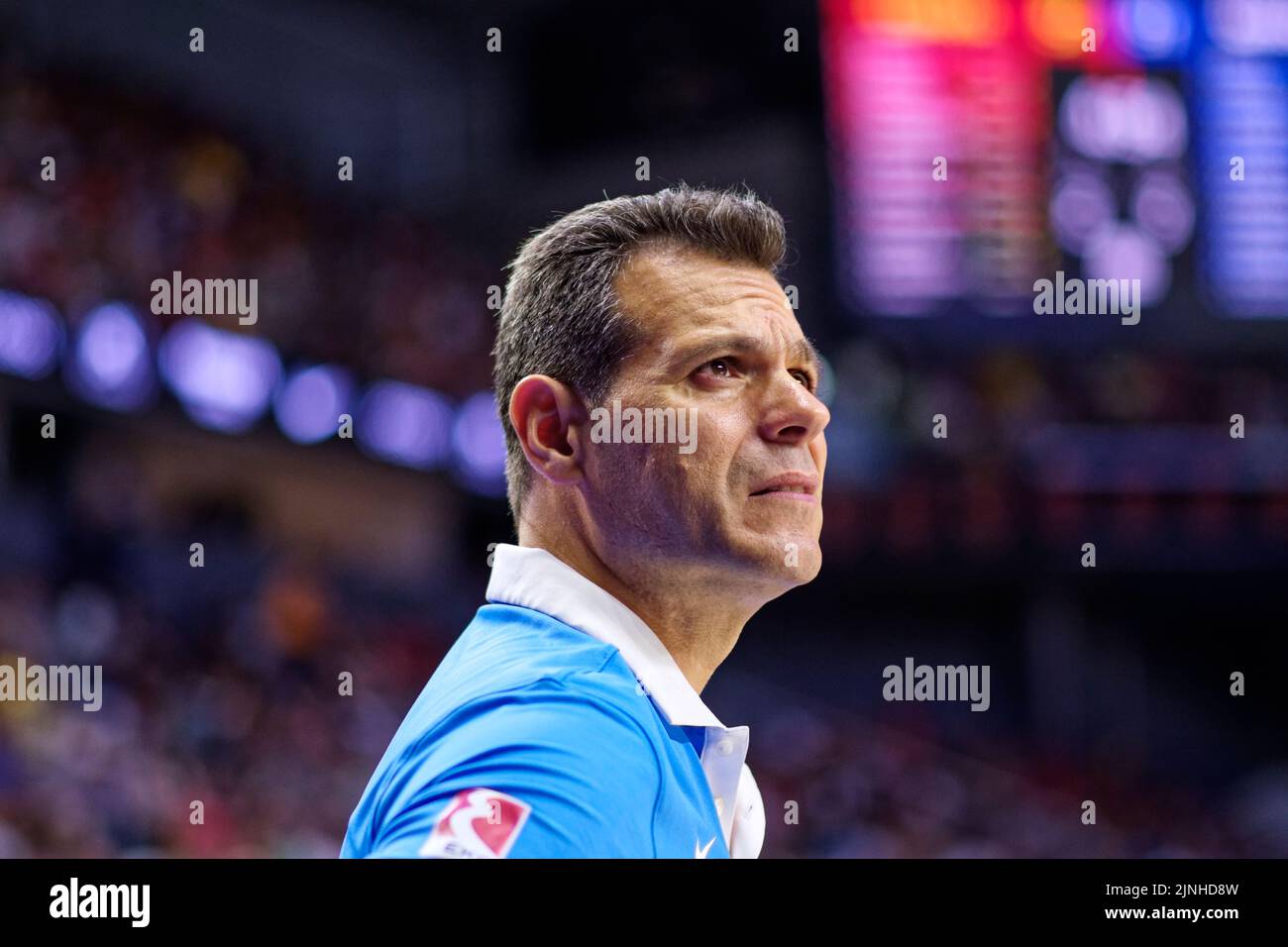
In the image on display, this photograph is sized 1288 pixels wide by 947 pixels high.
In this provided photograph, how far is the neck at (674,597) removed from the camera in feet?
5.49

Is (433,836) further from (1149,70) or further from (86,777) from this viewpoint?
(1149,70)

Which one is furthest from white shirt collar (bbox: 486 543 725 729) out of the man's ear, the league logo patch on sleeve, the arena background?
the arena background

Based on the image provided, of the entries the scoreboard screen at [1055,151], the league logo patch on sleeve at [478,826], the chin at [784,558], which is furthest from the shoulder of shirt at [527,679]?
the scoreboard screen at [1055,151]

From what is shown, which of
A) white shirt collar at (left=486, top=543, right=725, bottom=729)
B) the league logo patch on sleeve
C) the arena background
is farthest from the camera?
the arena background

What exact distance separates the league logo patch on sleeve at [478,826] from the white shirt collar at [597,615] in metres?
0.39

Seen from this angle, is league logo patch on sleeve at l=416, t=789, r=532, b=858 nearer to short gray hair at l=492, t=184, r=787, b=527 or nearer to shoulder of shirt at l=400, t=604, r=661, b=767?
shoulder of shirt at l=400, t=604, r=661, b=767

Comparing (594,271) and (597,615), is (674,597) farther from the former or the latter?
(594,271)

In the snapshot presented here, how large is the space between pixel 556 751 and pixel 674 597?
1.72 ft

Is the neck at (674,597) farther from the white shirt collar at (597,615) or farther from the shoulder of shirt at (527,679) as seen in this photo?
the shoulder of shirt at (527,679)

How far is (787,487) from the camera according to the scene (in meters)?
1.69

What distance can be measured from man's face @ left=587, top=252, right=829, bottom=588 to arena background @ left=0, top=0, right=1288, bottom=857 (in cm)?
491

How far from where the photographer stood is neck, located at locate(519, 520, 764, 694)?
5.49ft

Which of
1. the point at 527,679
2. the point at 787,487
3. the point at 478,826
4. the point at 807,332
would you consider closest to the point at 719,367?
the point at 787,487
